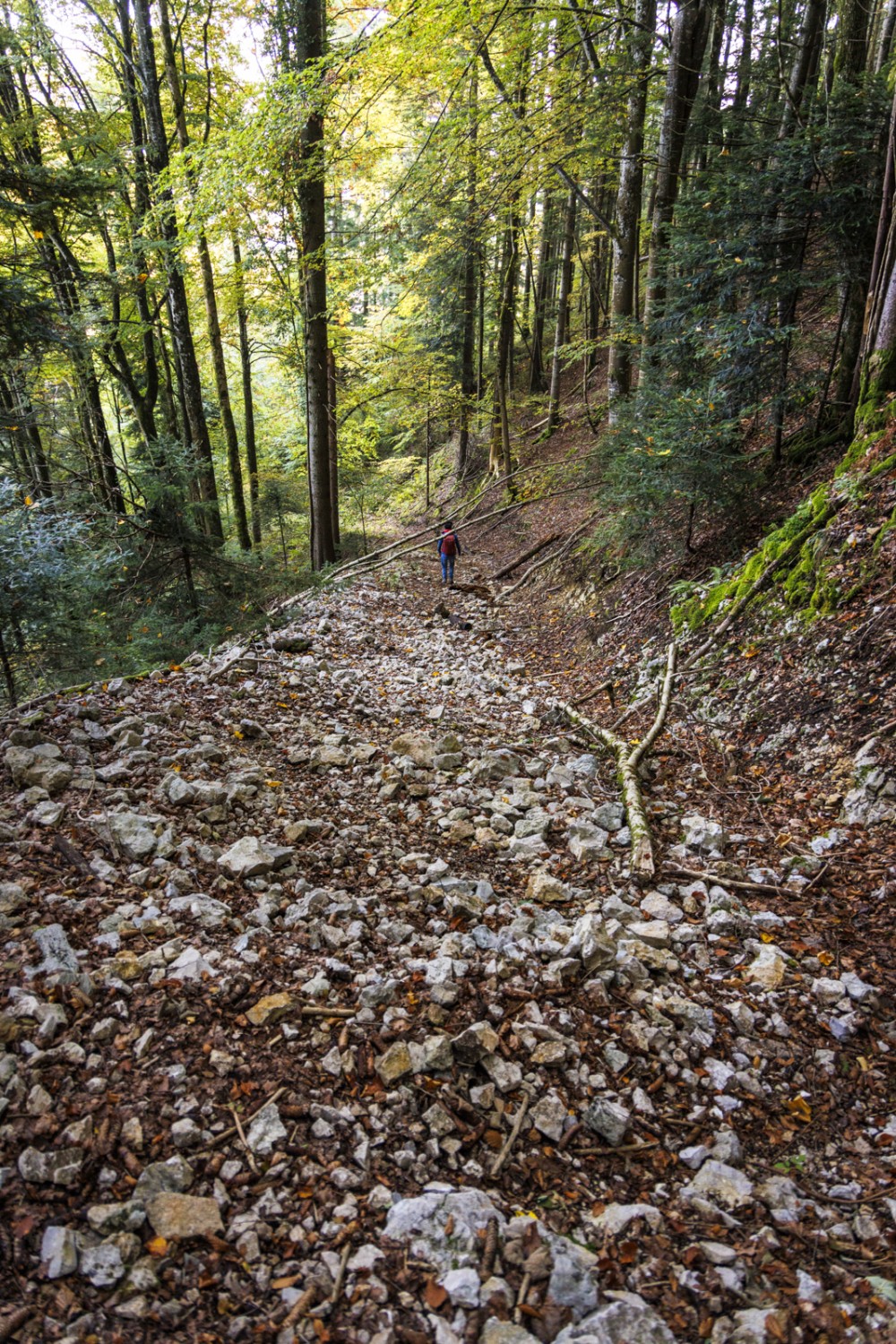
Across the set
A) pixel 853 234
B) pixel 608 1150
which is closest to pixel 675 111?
pixel 853 234

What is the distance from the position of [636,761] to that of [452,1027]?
2.82m

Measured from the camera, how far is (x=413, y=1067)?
8.25 feet

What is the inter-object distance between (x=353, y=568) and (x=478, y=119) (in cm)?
720

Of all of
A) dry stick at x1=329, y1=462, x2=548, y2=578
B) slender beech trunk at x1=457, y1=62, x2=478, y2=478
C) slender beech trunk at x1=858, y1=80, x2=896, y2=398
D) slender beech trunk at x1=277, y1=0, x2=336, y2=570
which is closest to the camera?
slender beech trunk at x1=858, y1=80, x2=896, y2=398

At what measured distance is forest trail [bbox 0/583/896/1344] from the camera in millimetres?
1796

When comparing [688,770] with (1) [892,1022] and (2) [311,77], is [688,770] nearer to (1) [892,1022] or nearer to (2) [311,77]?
(1) [892,1022]

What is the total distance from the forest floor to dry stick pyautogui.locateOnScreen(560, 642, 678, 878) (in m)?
0.14

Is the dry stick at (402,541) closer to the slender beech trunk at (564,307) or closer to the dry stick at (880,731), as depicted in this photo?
the slender beech trunk at (564,307)

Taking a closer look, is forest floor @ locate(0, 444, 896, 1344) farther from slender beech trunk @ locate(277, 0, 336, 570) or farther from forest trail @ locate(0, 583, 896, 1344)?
slender beech trunk @ locate(277, 0, 336, 570)

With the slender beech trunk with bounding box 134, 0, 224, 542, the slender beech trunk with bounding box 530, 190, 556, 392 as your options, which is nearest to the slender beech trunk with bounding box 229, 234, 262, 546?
the slender beech trunk with bounding box 134, 0, 224, 542

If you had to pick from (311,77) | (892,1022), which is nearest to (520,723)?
(892,1022)

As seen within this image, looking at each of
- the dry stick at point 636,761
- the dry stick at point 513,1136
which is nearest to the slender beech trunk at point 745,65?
the dry stick at point 636,761

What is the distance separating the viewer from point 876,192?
5758mm

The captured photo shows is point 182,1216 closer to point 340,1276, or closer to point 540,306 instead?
point 340,1276
